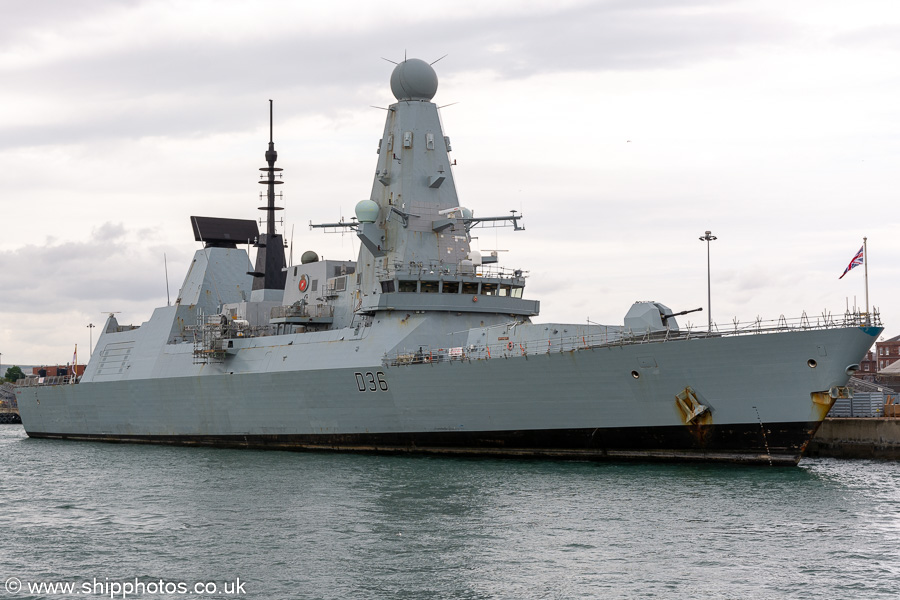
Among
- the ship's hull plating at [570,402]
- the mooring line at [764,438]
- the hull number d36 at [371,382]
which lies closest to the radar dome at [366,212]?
the ship's hull plating at [570,402]

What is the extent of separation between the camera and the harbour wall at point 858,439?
27578 mm

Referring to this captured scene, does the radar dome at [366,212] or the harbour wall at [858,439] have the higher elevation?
the radar dome at [366,212]

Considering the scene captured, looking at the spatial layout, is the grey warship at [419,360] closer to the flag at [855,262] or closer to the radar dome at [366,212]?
the radar dome at [366,212]

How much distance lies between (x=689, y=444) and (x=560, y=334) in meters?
4.47

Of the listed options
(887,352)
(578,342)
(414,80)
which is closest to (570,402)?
(578,342)

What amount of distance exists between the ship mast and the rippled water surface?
13823mm

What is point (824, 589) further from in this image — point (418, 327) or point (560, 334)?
point (418, 327)

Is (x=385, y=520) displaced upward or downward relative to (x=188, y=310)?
downward

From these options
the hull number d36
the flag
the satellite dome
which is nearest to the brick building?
the flag

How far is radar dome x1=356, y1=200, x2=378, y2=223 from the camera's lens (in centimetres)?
3050

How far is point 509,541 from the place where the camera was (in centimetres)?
1541

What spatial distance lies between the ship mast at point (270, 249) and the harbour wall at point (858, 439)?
67.2 feet

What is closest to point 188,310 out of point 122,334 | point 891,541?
point 122,334

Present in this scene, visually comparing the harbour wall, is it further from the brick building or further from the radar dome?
the brick building
